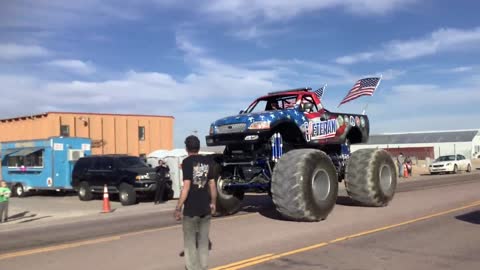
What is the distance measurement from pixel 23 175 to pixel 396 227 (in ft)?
67.9

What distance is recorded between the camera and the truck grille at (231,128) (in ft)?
42.0

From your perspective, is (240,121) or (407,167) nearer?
(240,121)

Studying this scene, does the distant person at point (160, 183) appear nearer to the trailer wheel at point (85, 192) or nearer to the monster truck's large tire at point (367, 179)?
the trailer wheel at point (85, 192)

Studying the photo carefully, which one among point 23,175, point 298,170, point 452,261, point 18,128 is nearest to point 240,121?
point 298,170

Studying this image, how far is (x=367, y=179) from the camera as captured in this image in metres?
14.1

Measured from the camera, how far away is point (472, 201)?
50.8ft

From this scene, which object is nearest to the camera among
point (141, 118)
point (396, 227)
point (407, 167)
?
point (396, 227)

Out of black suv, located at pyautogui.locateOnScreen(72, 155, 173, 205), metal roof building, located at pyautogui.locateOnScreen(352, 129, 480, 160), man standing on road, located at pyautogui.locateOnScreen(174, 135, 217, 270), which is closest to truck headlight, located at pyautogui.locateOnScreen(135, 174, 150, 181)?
black suv, located at pyautogui.locateOnScreen(72, 155, 173, 205)

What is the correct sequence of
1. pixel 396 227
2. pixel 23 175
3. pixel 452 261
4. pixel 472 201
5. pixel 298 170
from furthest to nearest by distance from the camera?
pixel 23 175
pixel 472 201
pixel 298 170
pixel 396 227
pixel 452 261

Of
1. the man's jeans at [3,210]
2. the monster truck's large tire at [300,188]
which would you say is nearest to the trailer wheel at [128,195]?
A: the man's jeans at [3,210]

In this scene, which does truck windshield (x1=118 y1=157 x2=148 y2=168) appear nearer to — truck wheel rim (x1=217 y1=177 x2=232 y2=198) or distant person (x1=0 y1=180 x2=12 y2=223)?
distant person (x1=0 y1=180 x2=12 y2=223)

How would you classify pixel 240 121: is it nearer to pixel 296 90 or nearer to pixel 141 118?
pixel 296 90

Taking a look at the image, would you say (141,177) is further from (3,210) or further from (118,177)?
(3,210)

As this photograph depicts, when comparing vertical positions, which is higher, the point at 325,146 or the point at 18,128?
the point at 18,128
